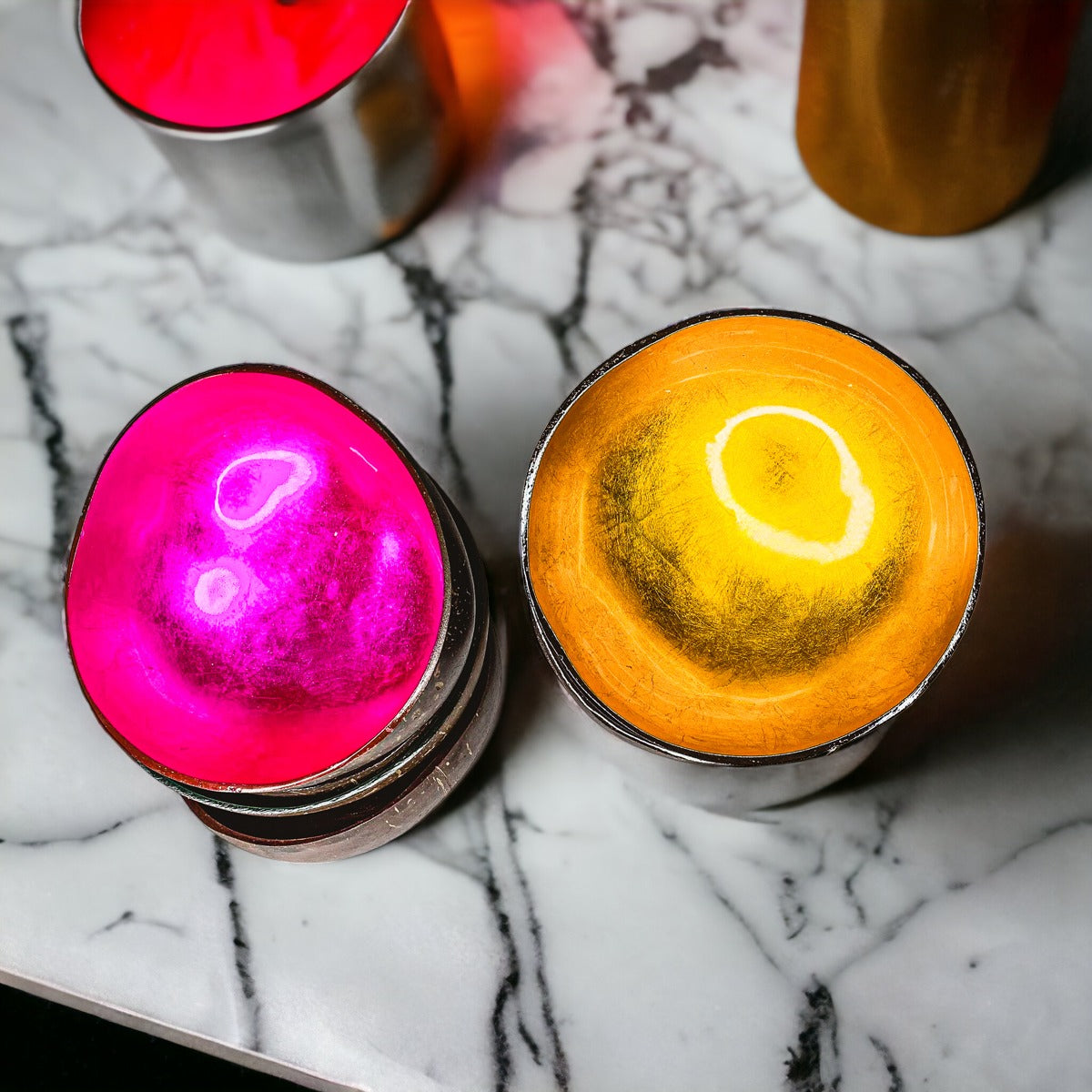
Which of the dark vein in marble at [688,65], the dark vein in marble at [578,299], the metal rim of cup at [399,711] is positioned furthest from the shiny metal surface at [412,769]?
the dark vein in marble at [688,65]

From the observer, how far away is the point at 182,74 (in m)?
0.45

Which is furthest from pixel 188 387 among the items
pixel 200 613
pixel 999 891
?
pixel 999 891

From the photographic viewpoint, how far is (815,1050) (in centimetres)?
40

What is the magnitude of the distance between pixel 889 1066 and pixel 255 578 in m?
0.25

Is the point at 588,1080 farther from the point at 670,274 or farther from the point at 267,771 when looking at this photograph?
the point at 670,274

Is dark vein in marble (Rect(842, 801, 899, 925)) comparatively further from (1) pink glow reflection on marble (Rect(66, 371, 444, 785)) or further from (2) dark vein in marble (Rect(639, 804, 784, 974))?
(1) pink glow reflection on marble (Rect(66, 371, 444, 785))

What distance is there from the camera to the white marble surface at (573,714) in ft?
1.33

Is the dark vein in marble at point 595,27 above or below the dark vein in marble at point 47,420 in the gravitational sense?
above

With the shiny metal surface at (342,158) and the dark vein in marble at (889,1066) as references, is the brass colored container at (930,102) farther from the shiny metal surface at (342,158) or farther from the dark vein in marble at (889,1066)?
the dark vein in marble at (889,1066)

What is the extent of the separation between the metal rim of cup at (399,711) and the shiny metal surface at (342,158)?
95 mm

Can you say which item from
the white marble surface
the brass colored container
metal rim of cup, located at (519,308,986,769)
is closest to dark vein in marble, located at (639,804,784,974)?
the white marble surface

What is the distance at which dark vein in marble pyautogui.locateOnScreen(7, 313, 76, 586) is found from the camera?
0.47m

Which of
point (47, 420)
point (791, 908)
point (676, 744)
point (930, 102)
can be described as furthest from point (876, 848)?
point (47, 420)

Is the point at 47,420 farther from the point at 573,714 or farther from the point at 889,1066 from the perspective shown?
the point at 889,1066
